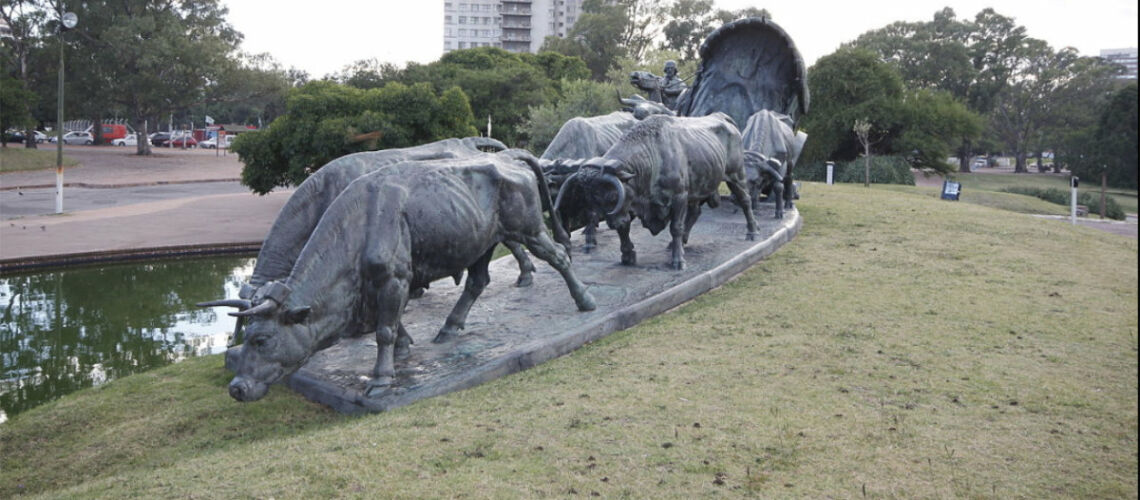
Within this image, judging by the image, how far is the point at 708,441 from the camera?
5.11 metres

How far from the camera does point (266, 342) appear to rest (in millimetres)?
5750

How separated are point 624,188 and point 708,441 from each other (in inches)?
164

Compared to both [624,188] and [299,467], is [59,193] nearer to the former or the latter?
[624,188]

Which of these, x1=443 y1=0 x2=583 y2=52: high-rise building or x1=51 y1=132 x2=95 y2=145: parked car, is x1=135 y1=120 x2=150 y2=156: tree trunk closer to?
x1=51 y1=132 x2=95 y2=145: parked car

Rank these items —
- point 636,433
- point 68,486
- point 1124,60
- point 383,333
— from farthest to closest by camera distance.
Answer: point 383,333 → point 68,486 → point 636,433 → point 1124,60

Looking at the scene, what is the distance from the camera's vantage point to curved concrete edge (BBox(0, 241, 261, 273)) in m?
14.4

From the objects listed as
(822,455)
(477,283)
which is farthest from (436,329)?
(822,455)

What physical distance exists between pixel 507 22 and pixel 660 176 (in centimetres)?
9494

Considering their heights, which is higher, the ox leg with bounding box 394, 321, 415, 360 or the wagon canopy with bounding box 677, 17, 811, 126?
the wagon canopy with bounding box 677, 17, 811, 126

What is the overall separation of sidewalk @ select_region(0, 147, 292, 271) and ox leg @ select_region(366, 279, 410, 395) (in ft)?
36.5

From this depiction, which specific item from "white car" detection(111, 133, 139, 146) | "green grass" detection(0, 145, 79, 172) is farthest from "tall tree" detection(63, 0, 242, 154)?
"white car" detection(111, 133, 139, 146)

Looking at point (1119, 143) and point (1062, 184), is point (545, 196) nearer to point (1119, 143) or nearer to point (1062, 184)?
point (1062, 184)

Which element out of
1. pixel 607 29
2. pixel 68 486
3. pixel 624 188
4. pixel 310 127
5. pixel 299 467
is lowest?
pixel 68 486

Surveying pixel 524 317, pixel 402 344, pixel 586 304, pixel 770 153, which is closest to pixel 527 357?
pixel 402 344
